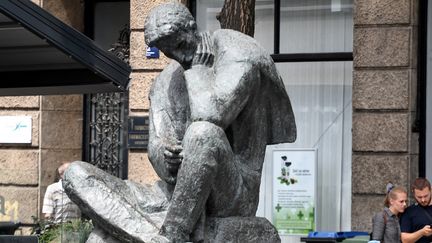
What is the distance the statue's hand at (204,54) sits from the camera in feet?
25.7

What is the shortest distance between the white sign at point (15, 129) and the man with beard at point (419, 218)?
632 cm

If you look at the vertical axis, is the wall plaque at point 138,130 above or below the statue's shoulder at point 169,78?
below

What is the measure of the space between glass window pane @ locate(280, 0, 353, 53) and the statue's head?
25.4 ft

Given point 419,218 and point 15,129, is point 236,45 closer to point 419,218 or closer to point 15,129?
point 419,218

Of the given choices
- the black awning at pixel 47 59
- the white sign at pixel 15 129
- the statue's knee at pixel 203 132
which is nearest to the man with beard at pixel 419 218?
the black awning at pixel 47 59

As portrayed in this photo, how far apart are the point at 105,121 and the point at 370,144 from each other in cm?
384

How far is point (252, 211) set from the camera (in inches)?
316

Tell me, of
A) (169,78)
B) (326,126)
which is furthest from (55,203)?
(169,78)

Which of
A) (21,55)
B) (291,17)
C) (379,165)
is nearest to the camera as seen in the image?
(21,55)

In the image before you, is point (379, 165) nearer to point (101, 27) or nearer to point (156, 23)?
point (101, 27)

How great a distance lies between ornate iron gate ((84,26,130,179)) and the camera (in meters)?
Answer: 16.8

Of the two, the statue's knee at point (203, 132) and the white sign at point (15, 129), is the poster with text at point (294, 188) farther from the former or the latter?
the statue's knee at point (203, 132)

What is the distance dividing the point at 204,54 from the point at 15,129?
9.16m

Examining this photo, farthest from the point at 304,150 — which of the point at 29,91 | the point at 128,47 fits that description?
the point at 29,91
